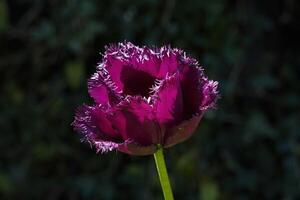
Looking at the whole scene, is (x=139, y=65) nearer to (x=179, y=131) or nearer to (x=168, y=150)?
(x=179, y=131)

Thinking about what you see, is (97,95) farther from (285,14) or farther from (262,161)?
(285,14)

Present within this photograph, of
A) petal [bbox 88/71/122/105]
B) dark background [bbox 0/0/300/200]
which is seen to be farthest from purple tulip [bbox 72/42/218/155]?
dark background [bbox 0/0/300/200]

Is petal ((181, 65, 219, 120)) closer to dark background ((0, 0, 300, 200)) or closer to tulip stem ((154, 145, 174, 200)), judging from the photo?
tulip stem ((154, 145, 174, 200))

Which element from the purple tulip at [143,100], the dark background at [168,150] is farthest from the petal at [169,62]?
the dark background at [168,150]

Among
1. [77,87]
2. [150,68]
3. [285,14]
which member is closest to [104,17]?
[77,87]

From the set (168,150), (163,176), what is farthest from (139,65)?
(168,150)

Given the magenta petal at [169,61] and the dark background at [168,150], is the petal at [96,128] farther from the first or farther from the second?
the dark background at [168,150]
